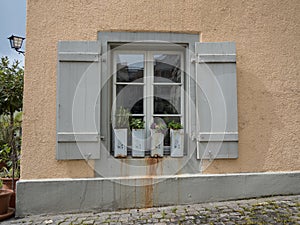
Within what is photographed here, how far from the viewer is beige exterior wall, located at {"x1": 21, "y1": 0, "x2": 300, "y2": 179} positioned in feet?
10.6

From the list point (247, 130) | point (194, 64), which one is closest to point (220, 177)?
point (247, 130)

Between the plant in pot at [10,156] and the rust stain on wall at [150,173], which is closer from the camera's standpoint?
the rust stain on wall at [150,173]

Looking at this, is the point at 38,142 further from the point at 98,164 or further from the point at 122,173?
the point at 122,173

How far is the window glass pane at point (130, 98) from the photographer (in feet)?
11.4

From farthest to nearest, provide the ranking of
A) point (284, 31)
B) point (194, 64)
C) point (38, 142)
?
1. point (284, 31)
2. point (194, 64)
3. point (38, 142)

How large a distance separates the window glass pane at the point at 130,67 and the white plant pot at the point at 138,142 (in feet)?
2.56

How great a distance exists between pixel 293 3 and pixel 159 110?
2.63m

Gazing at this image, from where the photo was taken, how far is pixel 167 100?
11.6 ft

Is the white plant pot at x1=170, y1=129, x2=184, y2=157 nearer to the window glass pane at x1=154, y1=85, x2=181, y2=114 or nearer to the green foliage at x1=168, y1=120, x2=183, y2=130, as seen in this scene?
the green foliage at x1=168, y1=120, x2=183, y2=130

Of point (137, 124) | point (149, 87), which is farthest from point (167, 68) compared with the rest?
point (137, 124)

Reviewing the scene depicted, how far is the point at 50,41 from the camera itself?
3328mm

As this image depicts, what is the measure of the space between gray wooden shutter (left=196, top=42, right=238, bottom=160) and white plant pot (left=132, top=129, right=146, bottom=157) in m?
0.76

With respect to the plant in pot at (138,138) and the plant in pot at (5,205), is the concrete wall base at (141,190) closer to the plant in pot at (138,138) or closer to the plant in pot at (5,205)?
the plant in pot at (5,205)

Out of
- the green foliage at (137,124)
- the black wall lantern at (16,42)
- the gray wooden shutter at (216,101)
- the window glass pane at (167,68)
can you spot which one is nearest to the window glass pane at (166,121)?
the green foliage at (137,124)
